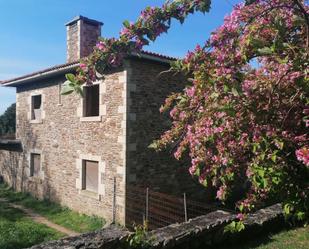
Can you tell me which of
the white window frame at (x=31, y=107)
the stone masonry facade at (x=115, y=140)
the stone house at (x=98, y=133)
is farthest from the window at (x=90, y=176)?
the white window frame at (x=31, y=107)

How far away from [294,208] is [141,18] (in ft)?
7.48

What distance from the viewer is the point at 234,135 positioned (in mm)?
3752

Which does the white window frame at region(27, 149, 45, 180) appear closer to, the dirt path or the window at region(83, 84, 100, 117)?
the dirt path

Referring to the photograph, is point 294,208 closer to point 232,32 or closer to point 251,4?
point 232,32

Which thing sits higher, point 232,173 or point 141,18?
point 141,18

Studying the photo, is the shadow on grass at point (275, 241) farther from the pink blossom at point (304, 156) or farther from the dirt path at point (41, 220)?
the dirt path at point (41, 220)

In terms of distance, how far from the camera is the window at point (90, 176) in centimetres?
1178

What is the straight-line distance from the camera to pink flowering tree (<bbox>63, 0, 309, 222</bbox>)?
11.1 feet

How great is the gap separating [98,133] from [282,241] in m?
6.35

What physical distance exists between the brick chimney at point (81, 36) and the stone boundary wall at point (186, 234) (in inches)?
317

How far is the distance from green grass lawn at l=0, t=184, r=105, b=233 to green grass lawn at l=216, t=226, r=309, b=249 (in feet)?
17.1

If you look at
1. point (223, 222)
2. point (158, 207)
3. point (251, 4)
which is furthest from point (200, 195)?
point (251, 4)

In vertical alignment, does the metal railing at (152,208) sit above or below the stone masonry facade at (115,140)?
below

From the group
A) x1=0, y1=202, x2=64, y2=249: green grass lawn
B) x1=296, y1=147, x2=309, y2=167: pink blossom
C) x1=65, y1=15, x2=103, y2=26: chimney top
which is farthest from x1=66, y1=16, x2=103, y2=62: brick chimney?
x1=296, y1=147, x2=309, y2=167: pink blossom
